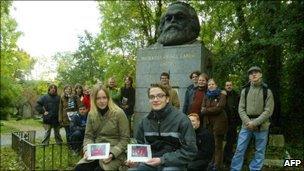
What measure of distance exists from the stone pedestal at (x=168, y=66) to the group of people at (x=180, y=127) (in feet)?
6.88

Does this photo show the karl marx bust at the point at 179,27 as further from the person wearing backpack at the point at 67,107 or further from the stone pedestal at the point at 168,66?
the person wearing backpack at the point at 67,107

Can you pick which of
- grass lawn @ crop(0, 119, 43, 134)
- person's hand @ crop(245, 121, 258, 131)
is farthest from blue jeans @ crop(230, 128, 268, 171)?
grass lawn @ crop(0, 119, 43, 134)

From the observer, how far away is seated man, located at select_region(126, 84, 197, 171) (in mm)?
4918

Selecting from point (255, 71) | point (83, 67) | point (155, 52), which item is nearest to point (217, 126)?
point (255, 71)

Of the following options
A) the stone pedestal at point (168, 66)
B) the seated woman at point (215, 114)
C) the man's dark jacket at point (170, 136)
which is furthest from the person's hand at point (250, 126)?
the stone pedestal at point (168, 66)

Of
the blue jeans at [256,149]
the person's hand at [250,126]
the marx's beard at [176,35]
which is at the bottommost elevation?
the blue jeans at [256,149]

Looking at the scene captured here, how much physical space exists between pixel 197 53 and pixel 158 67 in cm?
131

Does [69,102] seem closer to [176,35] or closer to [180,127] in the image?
[176,35]

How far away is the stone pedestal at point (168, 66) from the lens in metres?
11.3

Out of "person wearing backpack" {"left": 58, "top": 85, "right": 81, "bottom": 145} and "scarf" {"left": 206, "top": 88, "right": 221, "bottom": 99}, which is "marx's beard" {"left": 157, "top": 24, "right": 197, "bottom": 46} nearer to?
"person wearing backpack" {"left": 58, "top": 85, "right": 81, "bottom": 145}

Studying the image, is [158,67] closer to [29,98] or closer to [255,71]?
[255,71]

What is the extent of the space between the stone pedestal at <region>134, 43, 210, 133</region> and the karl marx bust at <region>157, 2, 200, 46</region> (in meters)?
0.32

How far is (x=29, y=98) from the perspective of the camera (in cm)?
4997

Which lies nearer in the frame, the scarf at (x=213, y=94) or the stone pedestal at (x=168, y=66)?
the scarf at (x=213, y=94)
